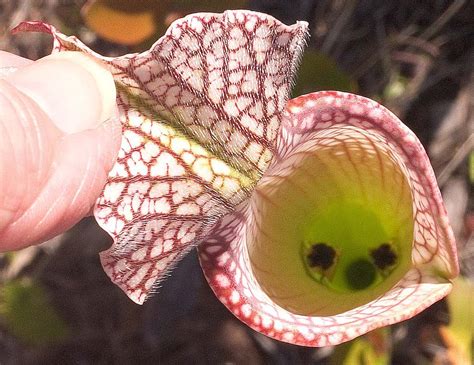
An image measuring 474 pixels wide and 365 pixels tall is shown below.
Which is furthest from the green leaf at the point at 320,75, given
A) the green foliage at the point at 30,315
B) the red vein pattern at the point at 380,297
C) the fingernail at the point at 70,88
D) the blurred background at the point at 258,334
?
Result: the green foliage at the point at 30,315

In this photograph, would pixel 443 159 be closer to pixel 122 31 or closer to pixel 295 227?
pixel 295 227

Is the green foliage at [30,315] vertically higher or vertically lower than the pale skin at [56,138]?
lower

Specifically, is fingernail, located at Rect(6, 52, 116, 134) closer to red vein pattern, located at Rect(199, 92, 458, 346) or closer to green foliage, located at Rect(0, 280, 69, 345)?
red vein pattern, located at Rect(199, 92, 458, 346)

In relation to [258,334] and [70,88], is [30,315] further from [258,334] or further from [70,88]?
[70,88]

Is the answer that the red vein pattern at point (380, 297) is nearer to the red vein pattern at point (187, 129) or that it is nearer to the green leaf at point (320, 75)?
the red vein pattern at point (187, 129)

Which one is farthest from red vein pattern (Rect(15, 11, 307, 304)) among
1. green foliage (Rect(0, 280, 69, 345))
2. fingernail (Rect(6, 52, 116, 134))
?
green foliage (Rect(0, 280, 69, 345))
